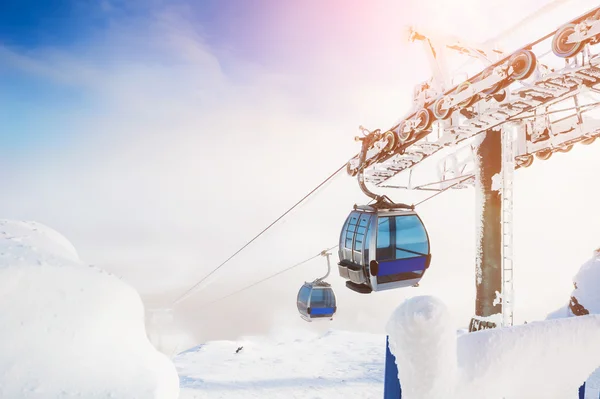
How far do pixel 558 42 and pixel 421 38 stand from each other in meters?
3.48

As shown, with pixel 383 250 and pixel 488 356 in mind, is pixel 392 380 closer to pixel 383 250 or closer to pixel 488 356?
pixel 488 356

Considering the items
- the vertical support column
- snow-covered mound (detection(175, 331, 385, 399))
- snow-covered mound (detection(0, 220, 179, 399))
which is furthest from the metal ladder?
snow-covered mound (detection(0, 220, 179, 399))

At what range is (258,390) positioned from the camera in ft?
30.6

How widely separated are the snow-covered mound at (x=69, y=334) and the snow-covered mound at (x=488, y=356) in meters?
1.44

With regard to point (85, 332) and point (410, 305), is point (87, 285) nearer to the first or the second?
point (85, 332)

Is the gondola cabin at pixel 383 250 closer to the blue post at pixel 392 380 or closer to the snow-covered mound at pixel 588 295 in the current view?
the snow-covered mound at pixel 588 295

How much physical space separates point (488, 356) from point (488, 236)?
7.12 m

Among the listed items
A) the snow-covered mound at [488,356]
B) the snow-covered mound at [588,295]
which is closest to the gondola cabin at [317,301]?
the snow-covered mound at [588,295]

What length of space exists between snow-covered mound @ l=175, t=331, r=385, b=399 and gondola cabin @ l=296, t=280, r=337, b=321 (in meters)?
1.83

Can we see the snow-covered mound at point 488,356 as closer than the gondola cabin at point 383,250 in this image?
Yes

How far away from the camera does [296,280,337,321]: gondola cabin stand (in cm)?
986

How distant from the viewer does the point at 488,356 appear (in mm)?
1925

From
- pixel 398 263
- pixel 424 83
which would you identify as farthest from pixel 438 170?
pixel 398 263

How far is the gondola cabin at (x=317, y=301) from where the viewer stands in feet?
32.3
